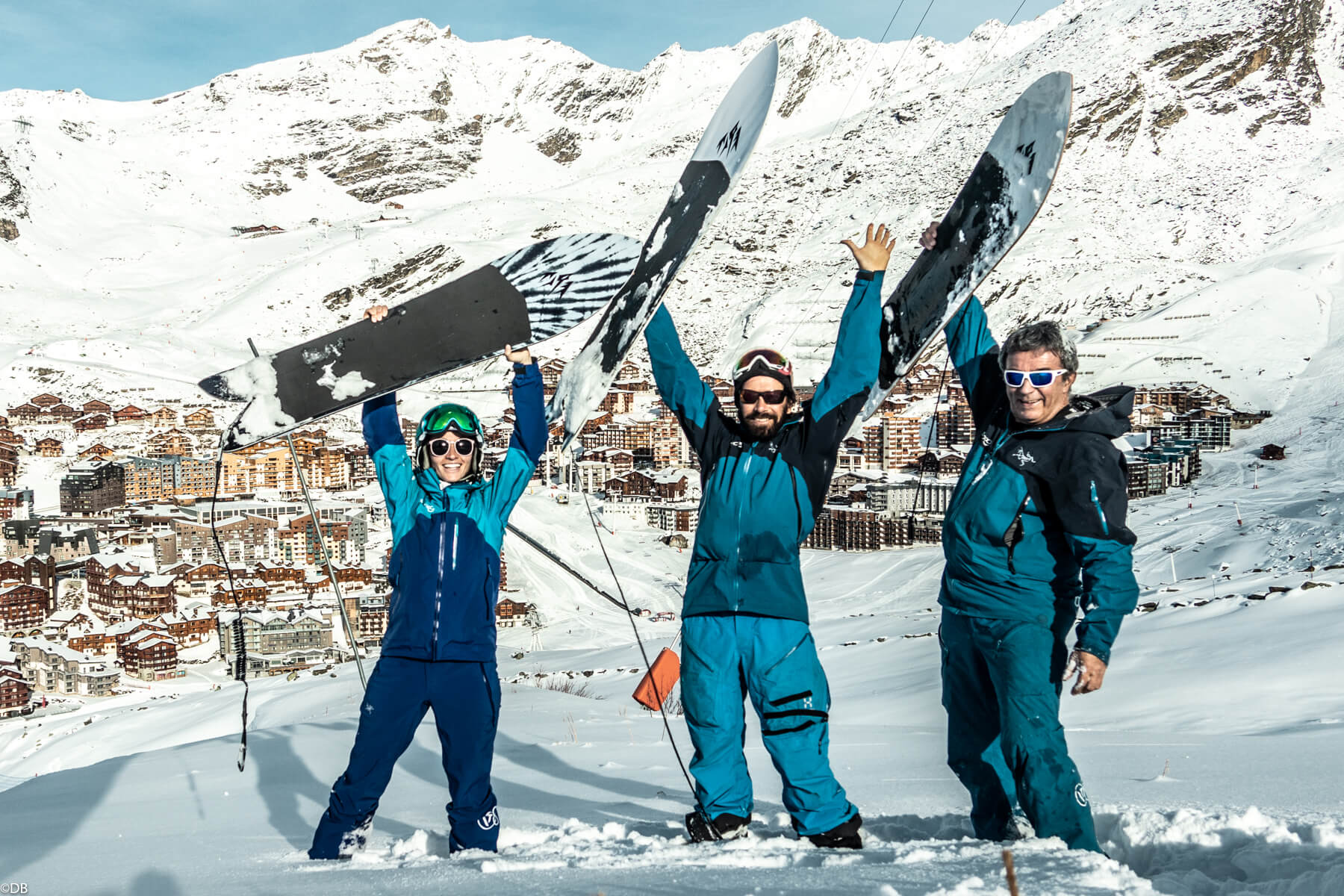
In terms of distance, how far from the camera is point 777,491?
7.84 ft

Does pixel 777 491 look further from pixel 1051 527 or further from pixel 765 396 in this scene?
pixel 1051 527

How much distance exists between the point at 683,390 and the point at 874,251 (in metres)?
0.60

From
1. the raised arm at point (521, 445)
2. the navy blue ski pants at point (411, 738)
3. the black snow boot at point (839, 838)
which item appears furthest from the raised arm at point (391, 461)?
the black snow boot at point (839, 838)

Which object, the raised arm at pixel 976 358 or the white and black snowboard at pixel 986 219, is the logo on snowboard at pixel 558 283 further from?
the raised arm at pixel 976 358

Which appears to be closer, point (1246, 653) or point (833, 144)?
point (1246, 653)

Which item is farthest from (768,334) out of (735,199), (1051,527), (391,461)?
(1051,527)

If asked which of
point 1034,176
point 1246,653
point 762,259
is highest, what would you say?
point 762,259

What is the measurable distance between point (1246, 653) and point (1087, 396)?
13.2ft

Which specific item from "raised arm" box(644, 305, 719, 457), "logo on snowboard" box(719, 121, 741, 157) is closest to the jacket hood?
"raised arm" box(644, 305, 719, 457)

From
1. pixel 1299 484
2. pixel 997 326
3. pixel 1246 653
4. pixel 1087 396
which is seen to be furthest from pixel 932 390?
pixel 1087 396

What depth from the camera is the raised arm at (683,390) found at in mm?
2562

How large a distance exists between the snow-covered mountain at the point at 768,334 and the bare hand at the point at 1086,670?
0.34 meters

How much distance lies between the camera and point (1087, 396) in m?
2.21

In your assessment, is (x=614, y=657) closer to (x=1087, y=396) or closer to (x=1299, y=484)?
(x=1087, y=396)
